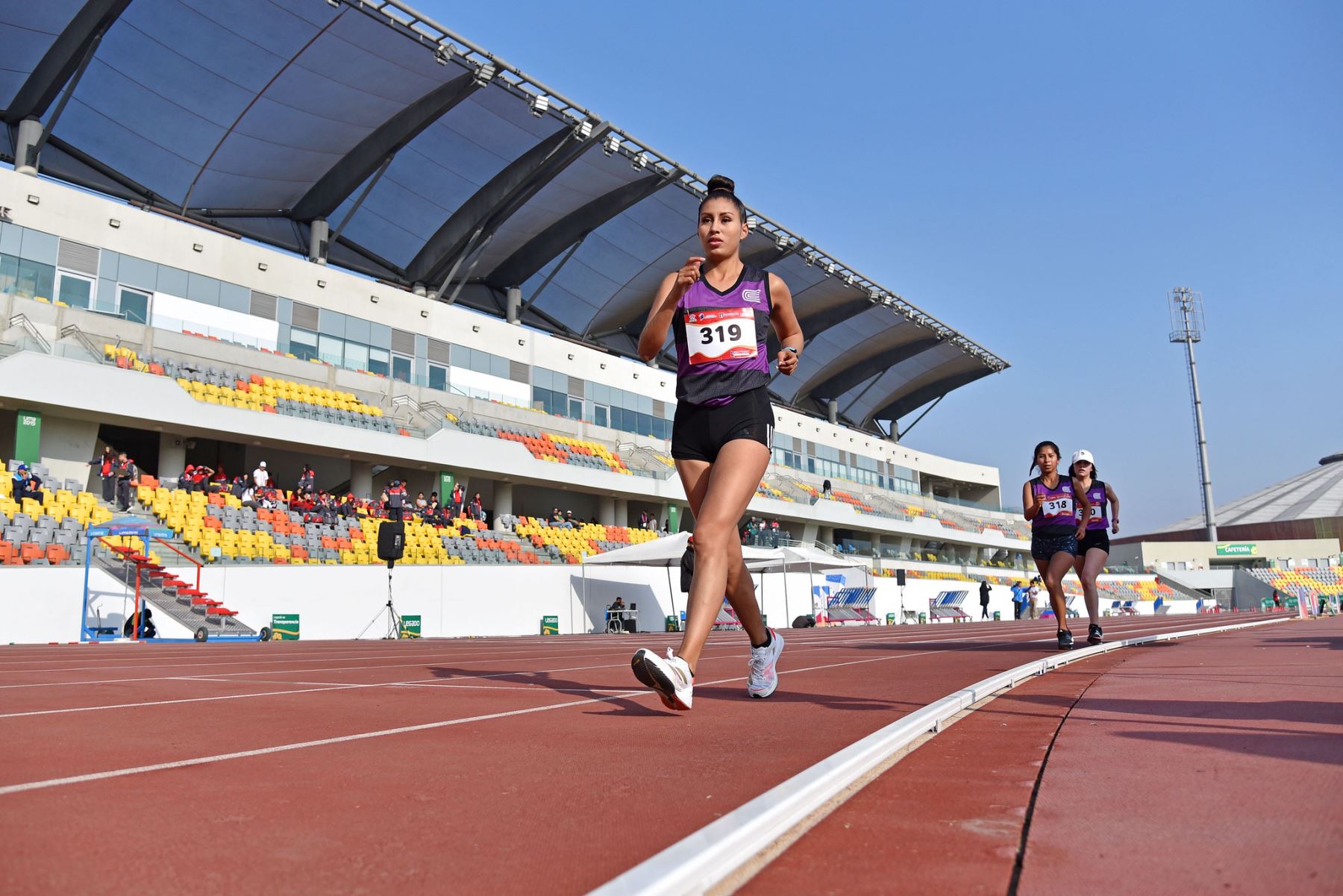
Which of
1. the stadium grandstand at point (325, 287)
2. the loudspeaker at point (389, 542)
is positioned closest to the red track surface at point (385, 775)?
the loudspeaker at point (389, 542)

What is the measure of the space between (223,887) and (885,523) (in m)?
49.1

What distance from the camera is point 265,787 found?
211 centimetres

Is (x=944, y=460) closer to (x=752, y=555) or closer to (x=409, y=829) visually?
(x=752, y=555)

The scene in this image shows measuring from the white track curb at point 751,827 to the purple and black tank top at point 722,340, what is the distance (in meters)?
1.62

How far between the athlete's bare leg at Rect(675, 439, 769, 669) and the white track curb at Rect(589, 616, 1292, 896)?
967 millimetres

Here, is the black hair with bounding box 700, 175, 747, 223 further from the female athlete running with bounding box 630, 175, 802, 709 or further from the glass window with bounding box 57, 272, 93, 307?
the glass window with bounding box 57, 272, 93, 307

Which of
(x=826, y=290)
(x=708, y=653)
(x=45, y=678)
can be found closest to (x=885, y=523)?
(x=826, y=290)

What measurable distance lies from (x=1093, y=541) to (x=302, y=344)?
2494cm

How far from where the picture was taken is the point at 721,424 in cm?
396

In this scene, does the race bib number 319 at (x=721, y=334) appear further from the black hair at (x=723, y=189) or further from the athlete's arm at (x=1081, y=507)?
the athlete's arm at (x=1081, y=507)

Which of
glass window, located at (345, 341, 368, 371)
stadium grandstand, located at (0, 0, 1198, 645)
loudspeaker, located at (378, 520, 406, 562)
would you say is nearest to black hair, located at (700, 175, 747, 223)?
loudspeaker, located at (378, 520, 406, 562)

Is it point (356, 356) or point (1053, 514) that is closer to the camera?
point (1053, 514)

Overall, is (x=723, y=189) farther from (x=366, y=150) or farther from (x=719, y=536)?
(x=366, y=150)

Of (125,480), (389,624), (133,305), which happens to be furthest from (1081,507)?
(133,305)
